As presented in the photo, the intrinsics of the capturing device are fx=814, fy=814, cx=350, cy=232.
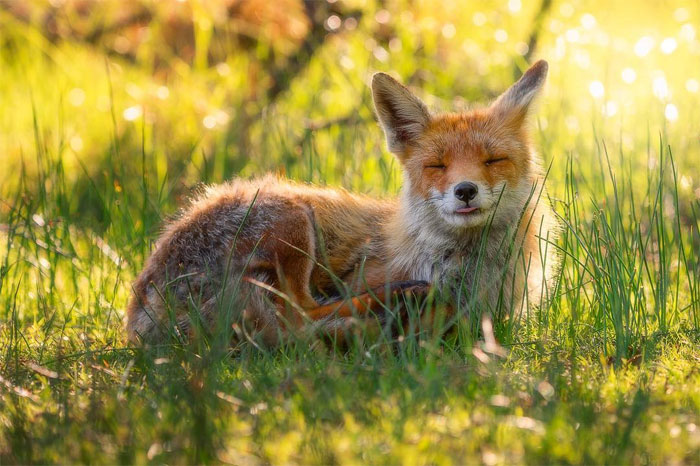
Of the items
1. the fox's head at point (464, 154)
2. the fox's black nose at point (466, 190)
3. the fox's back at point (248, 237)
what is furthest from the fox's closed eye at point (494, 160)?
the fox's back at point (248, 237)

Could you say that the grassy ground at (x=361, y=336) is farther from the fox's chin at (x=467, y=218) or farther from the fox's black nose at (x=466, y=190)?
the fox's black nose at (x=466, y=190)

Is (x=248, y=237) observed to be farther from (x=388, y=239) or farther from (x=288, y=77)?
(x=288, y=77)

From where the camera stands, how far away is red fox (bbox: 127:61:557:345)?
4.94 m

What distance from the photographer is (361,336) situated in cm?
479

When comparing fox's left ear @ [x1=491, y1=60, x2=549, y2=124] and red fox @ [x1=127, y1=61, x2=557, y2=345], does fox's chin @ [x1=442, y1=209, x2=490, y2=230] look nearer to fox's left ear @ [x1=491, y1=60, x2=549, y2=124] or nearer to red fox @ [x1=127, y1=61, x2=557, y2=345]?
red fox @ [x1=127, y1=61, x2=557, y2=345]

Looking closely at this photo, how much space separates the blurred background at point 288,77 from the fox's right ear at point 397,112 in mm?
1895

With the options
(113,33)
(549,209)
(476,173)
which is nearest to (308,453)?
(476,173)

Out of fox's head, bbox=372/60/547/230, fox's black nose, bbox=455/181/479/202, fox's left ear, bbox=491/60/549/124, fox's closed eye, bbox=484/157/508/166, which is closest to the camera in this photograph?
fox's black nose, bbox=455/181/479/202

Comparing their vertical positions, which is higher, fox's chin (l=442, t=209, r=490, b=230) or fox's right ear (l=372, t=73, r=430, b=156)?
fox's right ear (l=372, t=73, r=430, b=156)

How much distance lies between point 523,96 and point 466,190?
108 centimetres

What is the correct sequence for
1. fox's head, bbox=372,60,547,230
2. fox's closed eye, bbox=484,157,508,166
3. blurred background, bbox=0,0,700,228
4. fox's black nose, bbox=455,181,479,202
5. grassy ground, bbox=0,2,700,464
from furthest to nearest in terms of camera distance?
blurred background, bbox=0,0,700,228 → fox's closed eye, bbox=484,157,508,166 → fox's head, bbox=372,60,547,230 → fox's black nose, bbox=455,181,479,202 → grassy ground, bbox=0,2,700,464

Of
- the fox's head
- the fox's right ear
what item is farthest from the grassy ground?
the fox's right ear

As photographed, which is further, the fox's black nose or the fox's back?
the fox's back

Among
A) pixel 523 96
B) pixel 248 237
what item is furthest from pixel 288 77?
pixel 248 237
